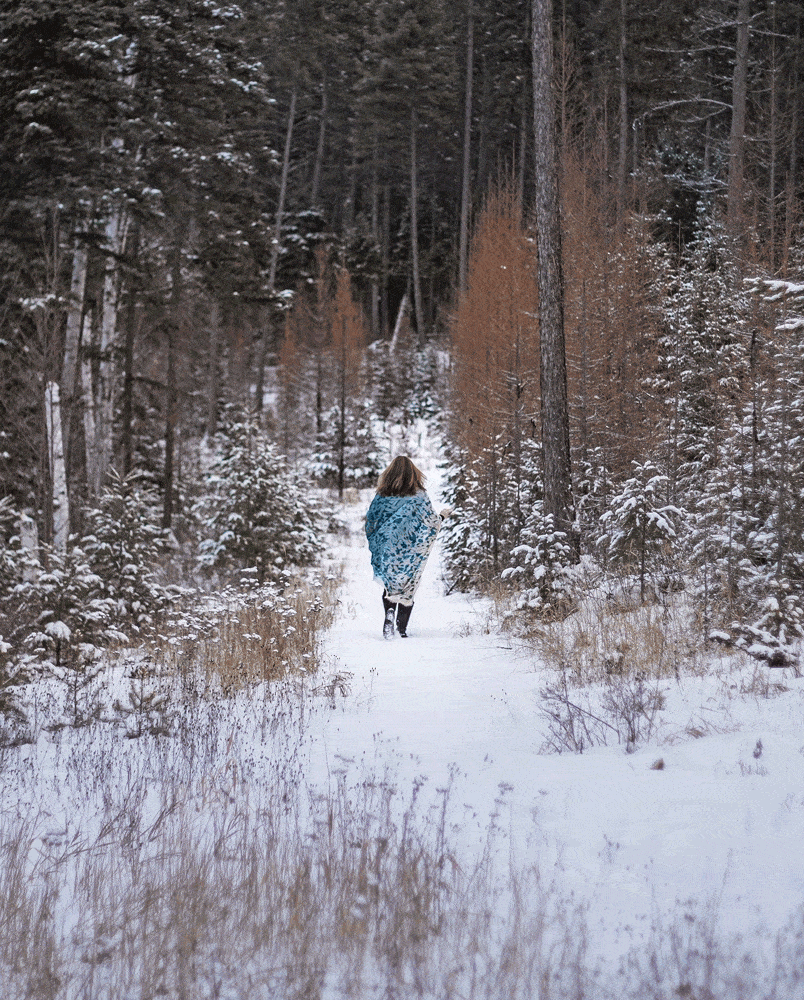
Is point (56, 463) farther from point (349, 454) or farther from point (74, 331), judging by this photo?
point (349, 454)

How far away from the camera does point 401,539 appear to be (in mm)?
8992

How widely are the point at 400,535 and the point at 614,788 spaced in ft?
17.3

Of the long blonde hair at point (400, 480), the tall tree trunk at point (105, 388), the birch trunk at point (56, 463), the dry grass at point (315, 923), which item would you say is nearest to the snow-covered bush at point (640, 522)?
the long blonde hair at point (400, 480)

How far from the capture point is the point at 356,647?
827cm

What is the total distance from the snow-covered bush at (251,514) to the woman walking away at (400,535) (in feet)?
20.8

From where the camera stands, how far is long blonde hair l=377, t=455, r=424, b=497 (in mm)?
9047

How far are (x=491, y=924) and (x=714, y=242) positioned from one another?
19642 millimetres

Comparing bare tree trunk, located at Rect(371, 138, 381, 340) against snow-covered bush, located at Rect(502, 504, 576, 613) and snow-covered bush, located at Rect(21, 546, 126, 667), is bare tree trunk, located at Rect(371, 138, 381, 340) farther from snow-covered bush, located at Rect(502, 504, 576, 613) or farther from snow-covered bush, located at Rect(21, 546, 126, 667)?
snow-covered bush, located at Rect(21, 546, 126, 667)

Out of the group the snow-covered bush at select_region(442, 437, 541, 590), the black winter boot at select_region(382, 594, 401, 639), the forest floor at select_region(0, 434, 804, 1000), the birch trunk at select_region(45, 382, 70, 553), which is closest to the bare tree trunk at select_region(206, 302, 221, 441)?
the snow-covered bush at select_region(442, 437, 541, 590)

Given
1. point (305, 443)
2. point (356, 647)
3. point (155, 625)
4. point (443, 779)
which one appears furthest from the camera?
point (305, 443)

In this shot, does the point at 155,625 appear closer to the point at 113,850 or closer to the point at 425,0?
the point at 113,850

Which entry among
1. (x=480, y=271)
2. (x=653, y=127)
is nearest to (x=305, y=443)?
(x=480, y=271)

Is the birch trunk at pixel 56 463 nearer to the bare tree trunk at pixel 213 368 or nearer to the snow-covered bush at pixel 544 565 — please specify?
the snow-covered bush at pixel 544 565

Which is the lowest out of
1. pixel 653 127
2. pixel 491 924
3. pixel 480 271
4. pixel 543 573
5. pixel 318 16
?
pixel 491 924
